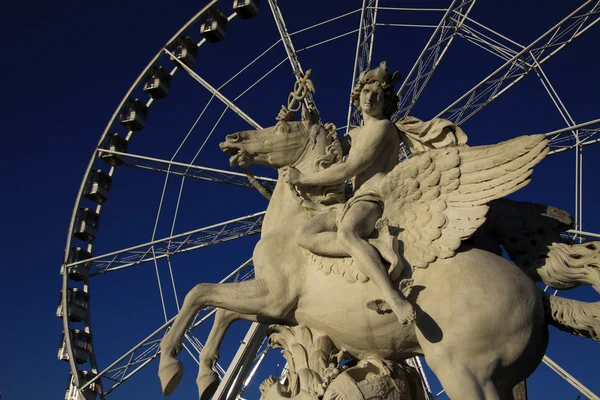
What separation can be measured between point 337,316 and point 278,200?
1288 millimetres

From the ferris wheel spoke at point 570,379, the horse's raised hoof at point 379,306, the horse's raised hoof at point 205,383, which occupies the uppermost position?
the horse's raised hoof at point 379,306

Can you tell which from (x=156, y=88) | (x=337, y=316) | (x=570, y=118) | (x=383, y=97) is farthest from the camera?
(x=156, y=88)

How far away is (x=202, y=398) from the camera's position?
528cm

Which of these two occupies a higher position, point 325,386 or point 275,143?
point 275,143

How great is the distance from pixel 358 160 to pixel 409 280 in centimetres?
118

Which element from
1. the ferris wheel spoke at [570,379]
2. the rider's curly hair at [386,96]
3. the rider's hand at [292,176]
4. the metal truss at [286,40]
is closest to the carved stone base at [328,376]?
the rider's hand at [292,176]

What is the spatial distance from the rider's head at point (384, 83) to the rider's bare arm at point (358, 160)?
0.27 meters

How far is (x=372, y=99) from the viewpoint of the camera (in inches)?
226

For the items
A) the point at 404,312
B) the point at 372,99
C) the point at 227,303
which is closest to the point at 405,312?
the point at 404,312

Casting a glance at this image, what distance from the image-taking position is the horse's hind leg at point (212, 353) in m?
5.21

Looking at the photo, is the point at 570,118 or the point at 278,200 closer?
the point at 278,200

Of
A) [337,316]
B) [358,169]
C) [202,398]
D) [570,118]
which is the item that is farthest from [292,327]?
[570,118]

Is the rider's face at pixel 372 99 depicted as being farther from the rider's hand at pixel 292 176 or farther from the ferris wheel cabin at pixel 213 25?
the ferris wheel cabin at pixel 213 25

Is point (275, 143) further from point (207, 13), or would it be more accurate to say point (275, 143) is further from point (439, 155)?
point (207, 13)
